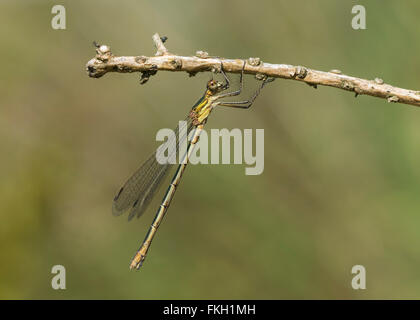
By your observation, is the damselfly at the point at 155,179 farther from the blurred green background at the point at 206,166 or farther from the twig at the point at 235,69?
the twig at the point at 235,69

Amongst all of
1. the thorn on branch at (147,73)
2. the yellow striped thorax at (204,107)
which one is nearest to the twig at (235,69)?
the thorn on branch at (147,73)

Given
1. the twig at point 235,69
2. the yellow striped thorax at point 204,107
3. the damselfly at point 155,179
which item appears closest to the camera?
the twig at point 235,69

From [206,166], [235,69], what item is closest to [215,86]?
[235,69]

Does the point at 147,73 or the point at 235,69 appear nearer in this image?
the point at 147,73

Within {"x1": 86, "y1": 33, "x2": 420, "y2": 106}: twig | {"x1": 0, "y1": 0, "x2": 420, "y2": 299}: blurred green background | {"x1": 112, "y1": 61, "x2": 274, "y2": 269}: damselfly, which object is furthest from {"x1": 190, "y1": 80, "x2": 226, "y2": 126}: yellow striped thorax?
{"x1": 86, "y1": 33, "x2": 420, "y2": 106}: twig

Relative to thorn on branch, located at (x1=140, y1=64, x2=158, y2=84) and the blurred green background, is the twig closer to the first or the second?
thorn on branch, located at (x1=140, y1=64, x2=158, y2=84)

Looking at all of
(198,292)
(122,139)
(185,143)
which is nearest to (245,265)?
(198,292)

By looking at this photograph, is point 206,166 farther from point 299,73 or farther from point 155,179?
point 299,73
